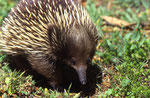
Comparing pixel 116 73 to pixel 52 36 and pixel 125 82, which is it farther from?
pixel 52 36

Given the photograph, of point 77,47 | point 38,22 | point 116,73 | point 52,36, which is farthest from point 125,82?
→ point 38,22

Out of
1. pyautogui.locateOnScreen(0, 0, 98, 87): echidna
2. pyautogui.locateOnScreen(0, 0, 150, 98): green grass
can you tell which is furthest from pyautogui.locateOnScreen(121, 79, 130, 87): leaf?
pyautogui.locateOnScreen(0, 0, 98, 87): echidna

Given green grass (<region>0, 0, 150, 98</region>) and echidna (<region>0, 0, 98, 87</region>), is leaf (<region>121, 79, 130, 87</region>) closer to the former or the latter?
green grass (<region>0, 0, 150, 98</region>)

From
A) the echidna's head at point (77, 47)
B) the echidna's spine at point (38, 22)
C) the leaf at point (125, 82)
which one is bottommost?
the leaf at point (125, 82)

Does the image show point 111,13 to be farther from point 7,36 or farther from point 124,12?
point 7,36

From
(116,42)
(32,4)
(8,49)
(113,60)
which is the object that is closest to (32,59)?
(8,49)

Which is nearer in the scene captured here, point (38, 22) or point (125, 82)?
point (38, 22)

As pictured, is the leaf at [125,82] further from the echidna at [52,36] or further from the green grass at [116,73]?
the echidna at [52,36]

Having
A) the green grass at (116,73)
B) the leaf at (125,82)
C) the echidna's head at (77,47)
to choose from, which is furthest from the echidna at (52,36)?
the leaf at (125,82)
